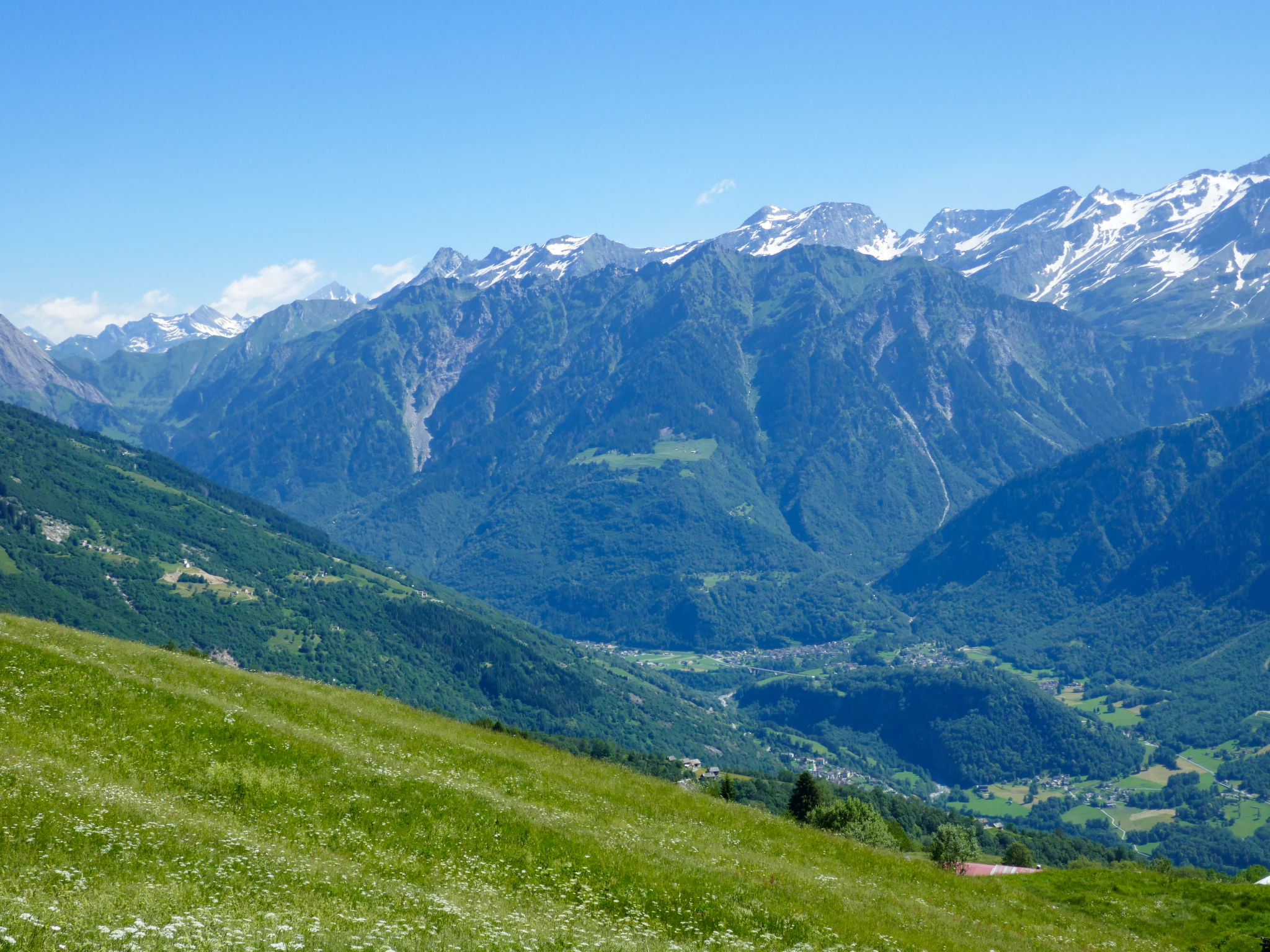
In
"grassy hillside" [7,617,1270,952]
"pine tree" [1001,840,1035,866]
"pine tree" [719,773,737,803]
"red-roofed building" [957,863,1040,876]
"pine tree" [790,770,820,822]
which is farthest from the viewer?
"pine tree" [1001,840,1035,866]

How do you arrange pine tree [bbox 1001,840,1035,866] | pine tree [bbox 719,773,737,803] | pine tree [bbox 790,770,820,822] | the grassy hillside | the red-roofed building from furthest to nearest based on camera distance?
pine tree [bbox 1001,840,1035,866]
pine tree [bbox 790,770,820,822]
pine tree [bbox 719,773,737,803]
the red-roofed building
the grassy hillside

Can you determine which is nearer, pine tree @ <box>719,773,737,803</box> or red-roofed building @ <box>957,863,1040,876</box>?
red-roofed building @ <box>957,863,1040,876</box>

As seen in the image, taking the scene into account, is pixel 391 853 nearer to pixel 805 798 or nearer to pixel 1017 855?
pixel 805 798

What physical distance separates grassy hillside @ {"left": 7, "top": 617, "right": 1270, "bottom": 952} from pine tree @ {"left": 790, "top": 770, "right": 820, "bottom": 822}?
2131 centimetres

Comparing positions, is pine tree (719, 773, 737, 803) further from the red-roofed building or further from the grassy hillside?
the red-roofed building

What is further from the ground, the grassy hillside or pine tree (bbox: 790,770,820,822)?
the grassy hillside

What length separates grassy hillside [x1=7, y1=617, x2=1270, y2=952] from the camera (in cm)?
2031

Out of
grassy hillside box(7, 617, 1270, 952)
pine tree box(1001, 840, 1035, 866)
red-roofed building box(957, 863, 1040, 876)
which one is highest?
grassy hillside box(7, 617, 1270, 952)

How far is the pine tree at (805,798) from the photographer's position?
213 ft

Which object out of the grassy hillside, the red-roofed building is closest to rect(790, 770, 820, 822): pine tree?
the red-roofed building

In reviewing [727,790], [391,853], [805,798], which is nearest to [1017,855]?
[805,798]

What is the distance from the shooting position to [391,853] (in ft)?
89.2

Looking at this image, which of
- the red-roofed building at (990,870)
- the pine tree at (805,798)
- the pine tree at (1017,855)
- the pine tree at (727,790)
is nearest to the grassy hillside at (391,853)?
→ the red-roofed building at (990,870)

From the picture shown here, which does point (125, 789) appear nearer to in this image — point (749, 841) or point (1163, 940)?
point (749, 841)
